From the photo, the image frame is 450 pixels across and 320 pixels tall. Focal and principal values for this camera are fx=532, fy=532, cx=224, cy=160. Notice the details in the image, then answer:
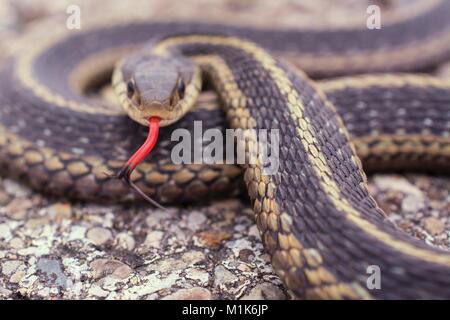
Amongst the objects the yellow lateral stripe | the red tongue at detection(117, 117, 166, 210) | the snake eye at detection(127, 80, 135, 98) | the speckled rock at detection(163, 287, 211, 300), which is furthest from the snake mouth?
the yellow lateral stripe

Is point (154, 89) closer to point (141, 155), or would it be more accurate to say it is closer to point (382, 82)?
point (141, 155)

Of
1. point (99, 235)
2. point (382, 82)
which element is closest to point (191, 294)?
point (99, 235)

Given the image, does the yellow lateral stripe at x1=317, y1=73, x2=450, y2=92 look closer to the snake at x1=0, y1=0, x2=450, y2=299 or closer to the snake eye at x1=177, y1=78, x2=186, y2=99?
the snake at x1=0, y1=0, x2=450, y2=299

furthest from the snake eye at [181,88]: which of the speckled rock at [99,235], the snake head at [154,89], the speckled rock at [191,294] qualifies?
the speckled rock at [191,294]

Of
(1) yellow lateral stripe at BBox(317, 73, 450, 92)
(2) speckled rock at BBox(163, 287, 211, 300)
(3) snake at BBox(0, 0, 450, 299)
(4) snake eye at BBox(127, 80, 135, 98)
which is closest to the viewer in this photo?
(3) snake at BBox(0, 0, 450, 299)

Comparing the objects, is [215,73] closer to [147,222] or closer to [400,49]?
[147,222]
